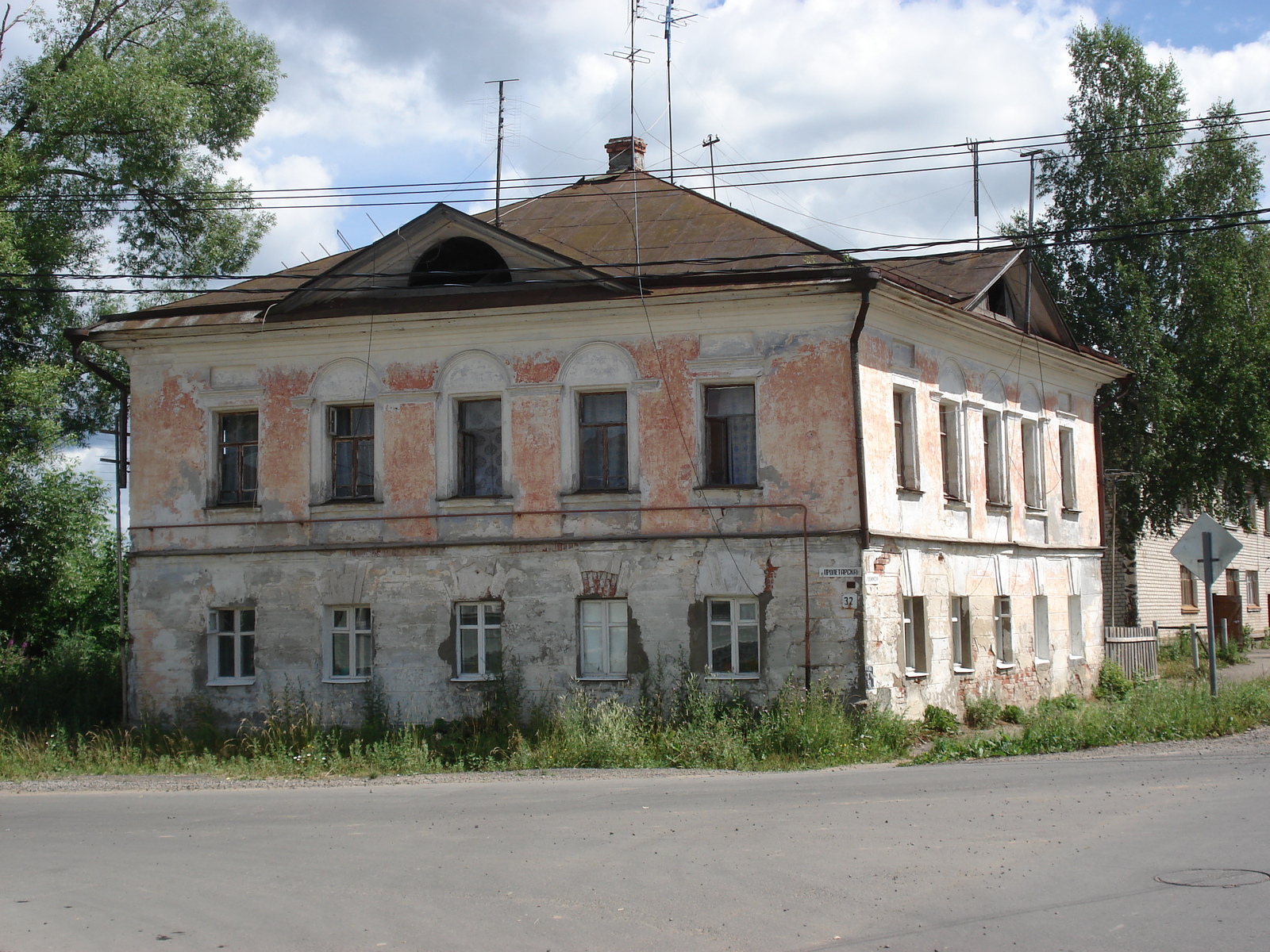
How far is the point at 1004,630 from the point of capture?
67.1 feet

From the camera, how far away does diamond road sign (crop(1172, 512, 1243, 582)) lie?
1611cm

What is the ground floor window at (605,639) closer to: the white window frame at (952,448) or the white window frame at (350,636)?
the white window frame at (350,636)

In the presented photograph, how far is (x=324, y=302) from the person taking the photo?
18.6 m

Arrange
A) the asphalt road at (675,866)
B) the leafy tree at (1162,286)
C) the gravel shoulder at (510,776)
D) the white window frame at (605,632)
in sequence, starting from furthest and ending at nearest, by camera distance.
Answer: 1. the leafy tree at (1162,286)
2. the white window frame at (605,632)
3. the gravel shoulder at (510,776)
4. the asphalt road at (675,866)

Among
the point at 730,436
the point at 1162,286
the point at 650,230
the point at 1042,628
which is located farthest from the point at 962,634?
the point at 1162,286

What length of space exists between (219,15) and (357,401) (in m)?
12.0

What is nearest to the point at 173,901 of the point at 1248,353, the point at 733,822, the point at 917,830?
the point at 733,822

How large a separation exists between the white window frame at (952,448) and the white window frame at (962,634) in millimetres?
1615

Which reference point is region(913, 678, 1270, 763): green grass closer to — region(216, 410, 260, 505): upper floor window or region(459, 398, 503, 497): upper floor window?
region(459, 398, 503, 497): upper floor window

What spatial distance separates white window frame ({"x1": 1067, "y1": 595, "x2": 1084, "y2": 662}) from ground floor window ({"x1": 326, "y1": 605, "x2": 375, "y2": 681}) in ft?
42.1

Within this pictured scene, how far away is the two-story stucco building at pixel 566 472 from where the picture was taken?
16812 millimetres

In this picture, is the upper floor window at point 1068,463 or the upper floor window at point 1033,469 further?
the upper floor window at point 1068,463

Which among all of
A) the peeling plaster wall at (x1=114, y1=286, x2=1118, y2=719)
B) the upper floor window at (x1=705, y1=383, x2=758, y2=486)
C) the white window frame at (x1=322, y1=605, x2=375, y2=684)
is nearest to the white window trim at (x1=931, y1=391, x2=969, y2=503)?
the peeling plaster wall at (x1=114, y1=286, x2=1118, y2=719)

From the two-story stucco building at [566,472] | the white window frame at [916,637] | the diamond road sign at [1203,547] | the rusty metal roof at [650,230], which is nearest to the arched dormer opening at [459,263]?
the two-story stucco building at [566,472]
